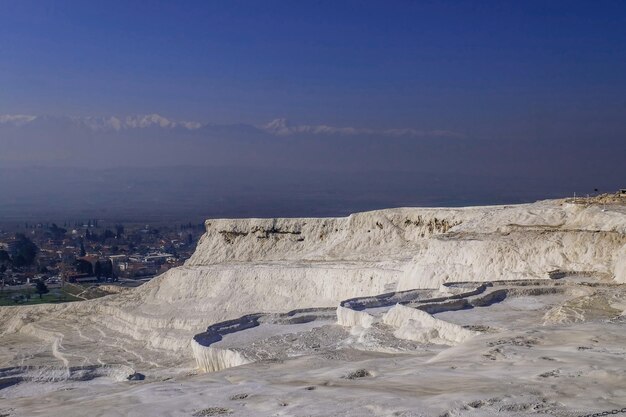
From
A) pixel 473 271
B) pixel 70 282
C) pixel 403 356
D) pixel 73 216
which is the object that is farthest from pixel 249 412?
pixel 73 216

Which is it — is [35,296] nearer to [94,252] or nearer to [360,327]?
[94,252]

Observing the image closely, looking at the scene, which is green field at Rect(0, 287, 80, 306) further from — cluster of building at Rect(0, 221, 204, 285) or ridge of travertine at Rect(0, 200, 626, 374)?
ridge of travertine at Rect(0, 200, 626, 374)

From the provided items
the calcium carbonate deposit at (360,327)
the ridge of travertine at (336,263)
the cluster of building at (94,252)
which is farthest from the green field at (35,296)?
the calcium carbonate deposit at (360,327)

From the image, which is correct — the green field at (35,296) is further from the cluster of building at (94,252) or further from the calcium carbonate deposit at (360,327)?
the calcium carbonate deposit at (360,327)

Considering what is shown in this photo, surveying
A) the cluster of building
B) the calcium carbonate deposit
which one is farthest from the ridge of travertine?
the cluster of building

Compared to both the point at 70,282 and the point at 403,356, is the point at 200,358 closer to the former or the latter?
the point at 403,356

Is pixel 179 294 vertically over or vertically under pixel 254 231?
under
